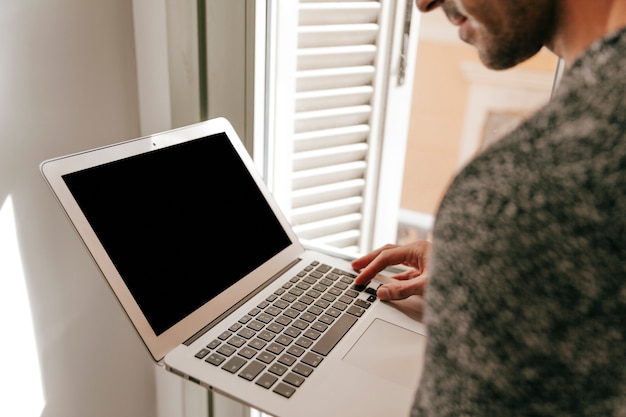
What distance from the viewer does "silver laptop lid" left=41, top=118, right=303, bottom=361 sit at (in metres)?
0.55

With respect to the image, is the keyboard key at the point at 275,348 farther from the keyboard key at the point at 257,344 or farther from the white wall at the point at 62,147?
the white wall at the point at 62,147

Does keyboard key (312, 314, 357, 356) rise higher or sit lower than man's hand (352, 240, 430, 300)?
lower

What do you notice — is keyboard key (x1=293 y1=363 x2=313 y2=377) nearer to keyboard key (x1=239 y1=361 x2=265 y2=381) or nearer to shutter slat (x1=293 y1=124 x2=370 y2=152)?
keyboard key (x1=239 y1=361 x2=265 y2=381)

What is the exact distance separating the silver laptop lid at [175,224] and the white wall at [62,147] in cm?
14

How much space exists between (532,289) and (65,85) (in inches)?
25.0

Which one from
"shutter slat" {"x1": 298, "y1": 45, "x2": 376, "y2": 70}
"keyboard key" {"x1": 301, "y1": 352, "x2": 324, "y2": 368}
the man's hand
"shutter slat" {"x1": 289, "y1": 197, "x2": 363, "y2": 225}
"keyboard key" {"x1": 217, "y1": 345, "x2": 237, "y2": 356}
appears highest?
"shutter slat" {"x1": 298, "y1": 45, "x2": 376, "y2": 70}

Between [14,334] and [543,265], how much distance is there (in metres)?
0.65

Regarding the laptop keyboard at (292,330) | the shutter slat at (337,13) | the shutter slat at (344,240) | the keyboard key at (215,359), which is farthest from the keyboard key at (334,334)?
the shutter slat at (337,13)

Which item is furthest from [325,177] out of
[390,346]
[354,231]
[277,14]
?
[390,346]

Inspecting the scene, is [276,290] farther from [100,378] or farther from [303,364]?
[100,378]

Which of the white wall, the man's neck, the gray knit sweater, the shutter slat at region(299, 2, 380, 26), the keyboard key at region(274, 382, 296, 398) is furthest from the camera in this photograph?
the shutter slat at region(299, 2, 380, 26)

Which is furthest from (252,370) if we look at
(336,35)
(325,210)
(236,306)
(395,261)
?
(336,35)

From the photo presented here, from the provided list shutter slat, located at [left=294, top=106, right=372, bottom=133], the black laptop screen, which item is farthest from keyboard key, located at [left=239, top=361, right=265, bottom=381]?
shutter slat, located at [left=294, top=106, right=372, bottom=133]

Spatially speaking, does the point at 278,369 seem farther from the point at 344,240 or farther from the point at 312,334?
the point at 344,240
